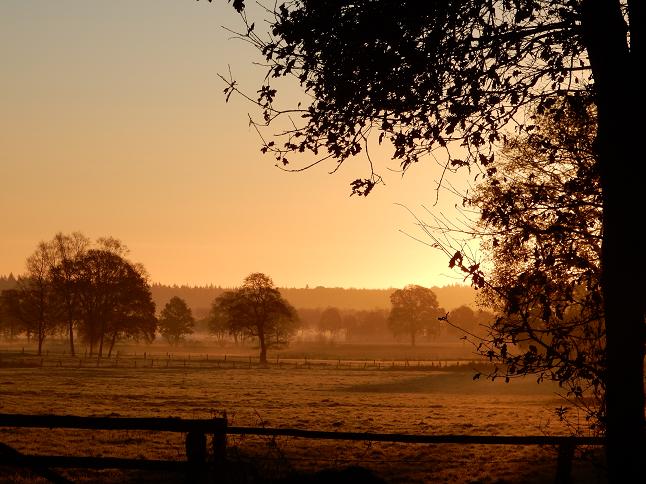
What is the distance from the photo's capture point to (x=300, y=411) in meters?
37.2

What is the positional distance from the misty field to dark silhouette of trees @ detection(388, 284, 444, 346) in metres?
83.9

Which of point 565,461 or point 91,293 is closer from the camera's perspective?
point 565,461

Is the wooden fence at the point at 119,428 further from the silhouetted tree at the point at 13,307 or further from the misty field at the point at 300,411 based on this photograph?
the silhouetted tree at the point at 13,307

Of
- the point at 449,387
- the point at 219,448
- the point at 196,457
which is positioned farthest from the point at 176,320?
the point at 196,457

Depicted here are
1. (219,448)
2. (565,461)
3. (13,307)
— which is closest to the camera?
(219,448)

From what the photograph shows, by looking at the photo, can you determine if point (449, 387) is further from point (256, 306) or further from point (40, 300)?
point (40, 300)

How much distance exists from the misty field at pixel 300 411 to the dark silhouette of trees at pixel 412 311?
83926mm

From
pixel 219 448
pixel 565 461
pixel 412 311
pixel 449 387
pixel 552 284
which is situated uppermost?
pixel 412 311

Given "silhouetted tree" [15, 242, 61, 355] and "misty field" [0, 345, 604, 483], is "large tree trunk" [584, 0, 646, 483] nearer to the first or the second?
"misty field" [0, 345, 604, 483]

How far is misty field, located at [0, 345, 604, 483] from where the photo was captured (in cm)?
2006

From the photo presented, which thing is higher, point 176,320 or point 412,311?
point 412,311

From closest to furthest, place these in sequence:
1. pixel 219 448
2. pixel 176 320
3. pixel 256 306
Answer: pixel 219 448
pixel 256 306
pixel 176 320

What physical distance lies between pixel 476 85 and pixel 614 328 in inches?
143

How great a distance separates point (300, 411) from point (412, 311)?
435ft
